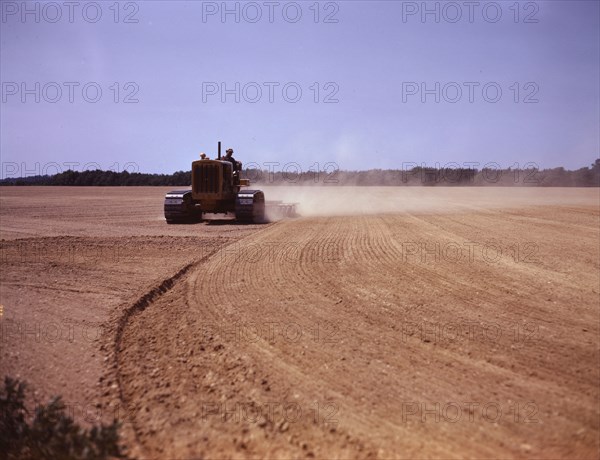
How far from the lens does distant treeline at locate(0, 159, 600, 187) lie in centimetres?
5659

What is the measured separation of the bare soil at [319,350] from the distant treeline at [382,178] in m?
38.9

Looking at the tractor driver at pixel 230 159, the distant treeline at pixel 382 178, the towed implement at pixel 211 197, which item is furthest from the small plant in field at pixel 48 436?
the distant treeline at pixel 382 178

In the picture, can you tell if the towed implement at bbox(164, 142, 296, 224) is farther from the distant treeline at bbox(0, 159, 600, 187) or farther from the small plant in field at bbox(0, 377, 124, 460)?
the distant treeline at bbox(0, 159, 600, 187)

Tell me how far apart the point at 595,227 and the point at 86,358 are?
1705 cm

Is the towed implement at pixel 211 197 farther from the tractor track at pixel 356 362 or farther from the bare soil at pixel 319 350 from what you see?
the tractor track at pixel 356 362

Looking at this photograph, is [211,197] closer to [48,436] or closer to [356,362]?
[356,362]

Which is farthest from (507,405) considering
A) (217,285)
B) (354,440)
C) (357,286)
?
(217,285)

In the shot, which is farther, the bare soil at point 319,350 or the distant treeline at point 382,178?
the distant treeline at point 382,178

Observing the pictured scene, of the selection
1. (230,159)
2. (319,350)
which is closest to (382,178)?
(230,159)

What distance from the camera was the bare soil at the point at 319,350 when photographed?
148 inches

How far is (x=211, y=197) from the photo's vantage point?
1925 cm

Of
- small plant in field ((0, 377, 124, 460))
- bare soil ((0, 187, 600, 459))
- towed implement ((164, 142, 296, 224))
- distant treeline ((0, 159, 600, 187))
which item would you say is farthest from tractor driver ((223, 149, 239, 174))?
distant treeline ((0, 159, 600, 187))

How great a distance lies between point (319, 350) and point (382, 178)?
7405 cm

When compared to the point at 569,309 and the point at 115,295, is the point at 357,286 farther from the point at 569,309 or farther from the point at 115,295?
the point at 115,295
